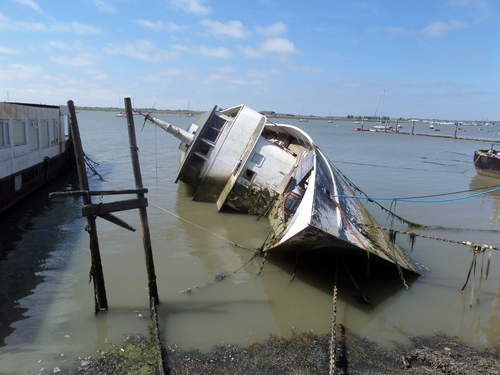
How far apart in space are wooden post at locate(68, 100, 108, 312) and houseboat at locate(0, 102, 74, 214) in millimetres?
7691

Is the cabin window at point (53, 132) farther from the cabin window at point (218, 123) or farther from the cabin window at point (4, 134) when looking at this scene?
the cabin window at point (218, 123)

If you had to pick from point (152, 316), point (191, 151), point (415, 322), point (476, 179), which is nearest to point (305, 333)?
point (415, 322)

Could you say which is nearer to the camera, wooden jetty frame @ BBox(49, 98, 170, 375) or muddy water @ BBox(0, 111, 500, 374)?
wooden jetty frame @ BBox(49, 98, 170, 375)

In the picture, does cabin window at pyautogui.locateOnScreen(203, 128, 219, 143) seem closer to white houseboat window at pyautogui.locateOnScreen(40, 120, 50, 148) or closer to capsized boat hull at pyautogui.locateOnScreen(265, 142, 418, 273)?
capsized boat hull at pyautogui.locateOnScreen(265, 142, 418, 273)

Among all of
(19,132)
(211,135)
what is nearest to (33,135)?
(19,132)

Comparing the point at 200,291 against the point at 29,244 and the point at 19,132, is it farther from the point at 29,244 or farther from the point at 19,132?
the point at 19,132

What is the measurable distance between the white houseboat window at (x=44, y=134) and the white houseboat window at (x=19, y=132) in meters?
2.37

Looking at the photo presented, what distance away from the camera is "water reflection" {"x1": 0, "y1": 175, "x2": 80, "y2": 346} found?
824 cm

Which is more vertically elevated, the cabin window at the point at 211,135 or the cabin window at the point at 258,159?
the cabin window at the point at 211,135

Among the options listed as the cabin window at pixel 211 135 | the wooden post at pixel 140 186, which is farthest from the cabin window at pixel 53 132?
the wooden post at pixel 140 186

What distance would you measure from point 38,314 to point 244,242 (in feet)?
21.7

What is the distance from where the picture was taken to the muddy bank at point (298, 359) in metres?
6.41

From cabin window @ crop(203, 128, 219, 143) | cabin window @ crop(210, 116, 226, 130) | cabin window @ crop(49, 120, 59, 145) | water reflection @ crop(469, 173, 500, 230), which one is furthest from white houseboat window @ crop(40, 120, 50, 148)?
water reflection @ crop(469, 173, 500, 230)

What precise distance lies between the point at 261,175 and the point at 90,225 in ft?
27.1
